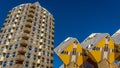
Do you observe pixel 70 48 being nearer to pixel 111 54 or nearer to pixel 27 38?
pixel 111 54

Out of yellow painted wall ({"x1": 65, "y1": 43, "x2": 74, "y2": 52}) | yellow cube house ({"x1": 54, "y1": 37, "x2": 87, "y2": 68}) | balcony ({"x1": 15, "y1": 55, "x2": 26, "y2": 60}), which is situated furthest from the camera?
balcony ({"x1": 15, "y1": 55, "x2": 26, "y2": 60})

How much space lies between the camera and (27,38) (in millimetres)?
71812

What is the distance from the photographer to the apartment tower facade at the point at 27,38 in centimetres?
6712

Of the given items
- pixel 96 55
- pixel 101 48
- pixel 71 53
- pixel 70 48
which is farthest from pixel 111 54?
pixel 70 48

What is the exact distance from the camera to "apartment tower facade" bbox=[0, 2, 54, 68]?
67.1 meters

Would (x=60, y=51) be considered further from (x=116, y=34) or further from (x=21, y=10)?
(x=21, y=10)

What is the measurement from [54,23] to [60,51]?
39750 mm

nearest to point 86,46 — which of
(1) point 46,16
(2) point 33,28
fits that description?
(2) point 33,28

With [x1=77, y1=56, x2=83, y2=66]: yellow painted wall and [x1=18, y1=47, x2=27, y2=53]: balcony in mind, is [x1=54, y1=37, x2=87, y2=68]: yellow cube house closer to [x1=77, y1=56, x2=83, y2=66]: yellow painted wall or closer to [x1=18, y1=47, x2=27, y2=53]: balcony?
[x1=77, y1=56, x2=83, y2=66]: yellow painted wall

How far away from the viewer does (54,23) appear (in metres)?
89.2

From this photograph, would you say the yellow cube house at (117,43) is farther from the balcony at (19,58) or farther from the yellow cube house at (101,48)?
the balcony at (19,58)

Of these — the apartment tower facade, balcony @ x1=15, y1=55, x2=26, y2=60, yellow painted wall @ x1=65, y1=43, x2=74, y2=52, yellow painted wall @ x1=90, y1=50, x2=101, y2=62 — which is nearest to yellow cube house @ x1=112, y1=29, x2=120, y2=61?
yellow painted wall @ x1=90, y1=50, x2=101, y2=62

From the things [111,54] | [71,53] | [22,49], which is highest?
[22,49]

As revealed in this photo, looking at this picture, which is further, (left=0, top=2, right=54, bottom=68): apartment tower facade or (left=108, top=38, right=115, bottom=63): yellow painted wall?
(left=0, top=2, right=54, bottom=68): apartment tower facade
